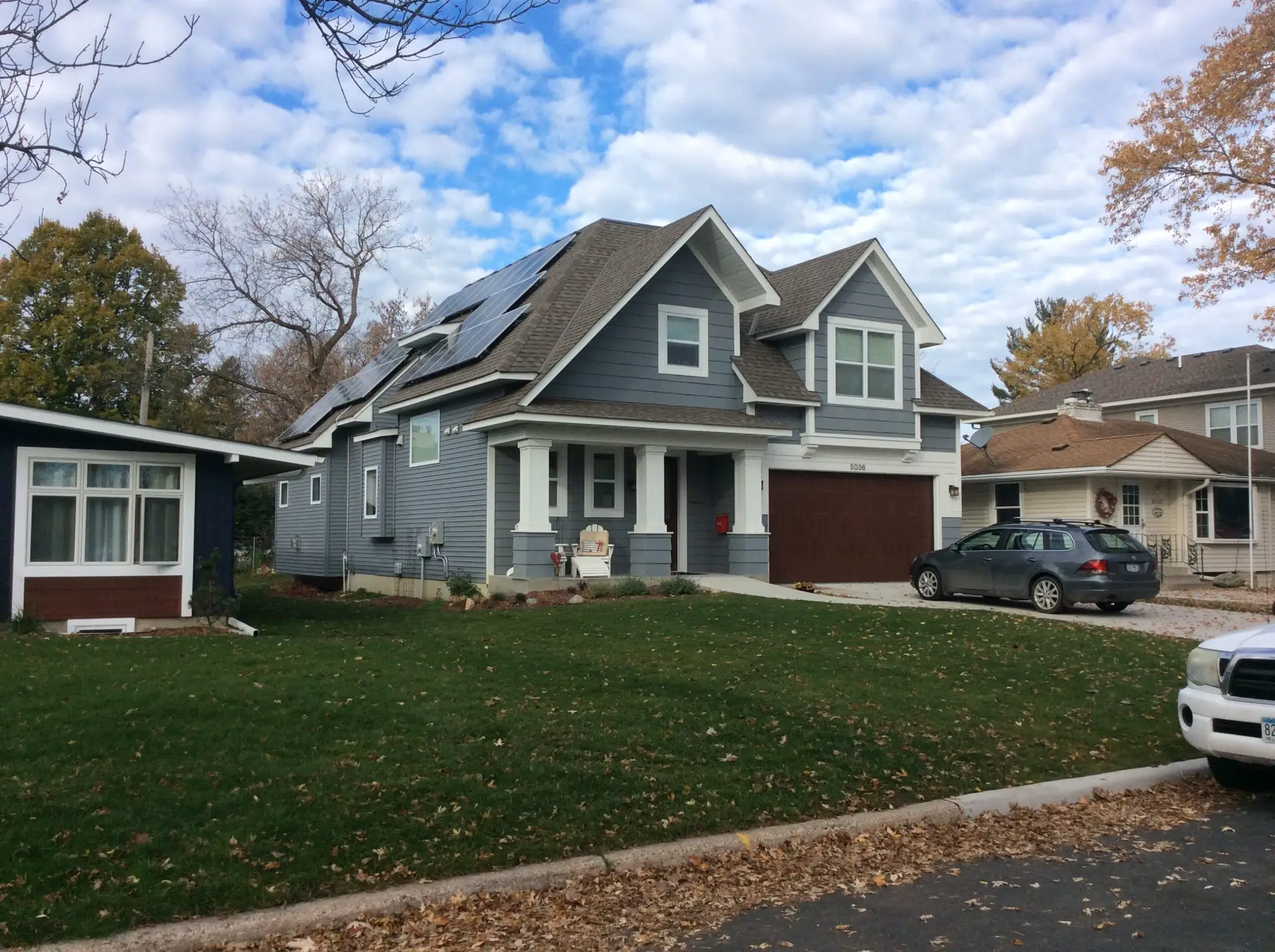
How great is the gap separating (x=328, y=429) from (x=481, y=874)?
21.5 meters

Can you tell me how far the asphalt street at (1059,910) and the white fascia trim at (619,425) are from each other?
12.7 m

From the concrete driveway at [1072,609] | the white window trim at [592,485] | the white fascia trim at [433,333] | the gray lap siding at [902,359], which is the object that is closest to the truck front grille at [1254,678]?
the concrete driveway at [1072,609]

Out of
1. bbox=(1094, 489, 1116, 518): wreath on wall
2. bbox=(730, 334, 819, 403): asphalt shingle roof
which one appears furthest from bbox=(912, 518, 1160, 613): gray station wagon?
bbox=(1094, 489, 1116, 518): wreath on wall

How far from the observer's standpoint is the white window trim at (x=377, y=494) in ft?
80.8

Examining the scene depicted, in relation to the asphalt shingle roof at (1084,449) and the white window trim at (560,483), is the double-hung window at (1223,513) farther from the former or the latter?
the white window trim at (560,483)

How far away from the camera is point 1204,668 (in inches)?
308

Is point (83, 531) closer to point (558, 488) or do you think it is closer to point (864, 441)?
point (558, 488)

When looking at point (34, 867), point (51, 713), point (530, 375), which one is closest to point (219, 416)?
point (530, 375)

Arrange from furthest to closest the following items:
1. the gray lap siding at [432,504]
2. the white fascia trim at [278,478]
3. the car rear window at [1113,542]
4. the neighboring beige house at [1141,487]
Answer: the white fascia trim at [278,478] → the neighboring beige house at [1141,487] → the gray lap siding at [432,504] → the car rear window at [1113,542]

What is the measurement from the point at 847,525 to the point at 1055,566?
5.95 m

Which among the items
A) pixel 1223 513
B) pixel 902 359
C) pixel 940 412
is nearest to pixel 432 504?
pixel 902 359

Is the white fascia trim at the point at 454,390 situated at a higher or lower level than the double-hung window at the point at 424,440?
higher

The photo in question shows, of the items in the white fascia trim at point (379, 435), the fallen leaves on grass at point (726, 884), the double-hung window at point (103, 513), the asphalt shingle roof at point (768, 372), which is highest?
the asphalt shingle roof at point (768, 372)

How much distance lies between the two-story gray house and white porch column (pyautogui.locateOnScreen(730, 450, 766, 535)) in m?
0.04
